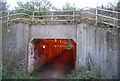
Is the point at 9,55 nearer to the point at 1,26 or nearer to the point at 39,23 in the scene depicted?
the point at 1,26

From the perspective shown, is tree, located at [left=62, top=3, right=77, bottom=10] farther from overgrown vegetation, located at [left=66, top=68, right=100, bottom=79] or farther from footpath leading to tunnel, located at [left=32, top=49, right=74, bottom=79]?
overgrown vegetation, located at [left=66, top=68, right=100, bottom=79]

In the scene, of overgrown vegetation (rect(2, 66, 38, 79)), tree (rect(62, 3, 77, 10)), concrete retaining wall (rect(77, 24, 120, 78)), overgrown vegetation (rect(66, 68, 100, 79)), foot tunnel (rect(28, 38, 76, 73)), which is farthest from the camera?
tree (rect(62, 3, 77, 10))

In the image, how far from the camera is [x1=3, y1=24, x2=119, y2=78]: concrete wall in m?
7.16

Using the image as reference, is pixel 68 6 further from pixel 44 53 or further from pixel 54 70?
pixel 54 70

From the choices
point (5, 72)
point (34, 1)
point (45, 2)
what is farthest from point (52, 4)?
point (5, 72)

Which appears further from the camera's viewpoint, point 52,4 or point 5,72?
point 52,4

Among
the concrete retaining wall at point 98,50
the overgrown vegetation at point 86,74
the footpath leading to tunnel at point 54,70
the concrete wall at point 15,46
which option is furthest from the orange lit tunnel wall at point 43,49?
the overgrown vegetation at point 86,74

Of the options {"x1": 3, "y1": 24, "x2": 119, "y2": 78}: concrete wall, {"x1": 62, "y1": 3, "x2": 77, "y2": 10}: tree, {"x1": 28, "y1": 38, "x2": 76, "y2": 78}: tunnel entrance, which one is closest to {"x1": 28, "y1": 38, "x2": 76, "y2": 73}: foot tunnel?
{"x1": 28, "y1": 38, "x2": 76, "y2": 78}: tunnel entrance

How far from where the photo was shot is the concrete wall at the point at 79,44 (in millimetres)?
7161

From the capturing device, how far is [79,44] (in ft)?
24.8

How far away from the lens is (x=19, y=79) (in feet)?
23.0

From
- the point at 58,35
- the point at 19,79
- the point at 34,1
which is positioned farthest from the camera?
the point at 34,1

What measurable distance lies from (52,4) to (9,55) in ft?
23.9

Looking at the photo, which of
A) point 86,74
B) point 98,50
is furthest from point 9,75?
point 98,50
